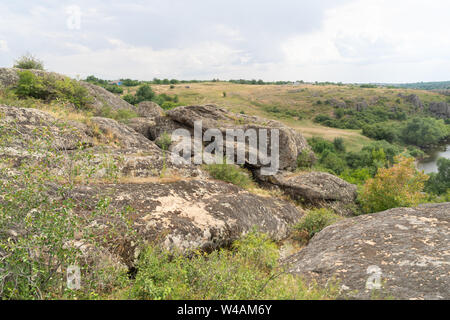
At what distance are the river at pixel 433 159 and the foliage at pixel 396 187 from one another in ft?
109

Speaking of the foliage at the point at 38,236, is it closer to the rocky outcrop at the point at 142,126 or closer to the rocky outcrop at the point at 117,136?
the rocky outcrop at the point at 117,136

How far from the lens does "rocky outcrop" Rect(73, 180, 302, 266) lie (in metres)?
5.23

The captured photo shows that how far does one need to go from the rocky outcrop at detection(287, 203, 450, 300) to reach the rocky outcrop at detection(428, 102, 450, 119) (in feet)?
292

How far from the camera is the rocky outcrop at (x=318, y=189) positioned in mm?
12047

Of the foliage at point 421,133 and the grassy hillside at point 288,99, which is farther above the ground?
the grassy hillside at point 288,99

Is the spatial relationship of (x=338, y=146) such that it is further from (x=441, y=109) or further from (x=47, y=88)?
(x=441, y=109)

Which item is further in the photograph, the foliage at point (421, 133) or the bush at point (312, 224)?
the foliage at point (421, 133)

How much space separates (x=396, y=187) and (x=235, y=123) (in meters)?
8.87

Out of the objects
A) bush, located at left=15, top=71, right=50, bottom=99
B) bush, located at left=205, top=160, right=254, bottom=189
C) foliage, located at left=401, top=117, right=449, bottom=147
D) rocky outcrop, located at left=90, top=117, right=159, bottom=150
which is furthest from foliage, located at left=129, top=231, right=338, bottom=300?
foliage, located at left=401, top=117, right=449, bottom=147

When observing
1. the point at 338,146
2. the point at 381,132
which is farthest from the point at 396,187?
the point at 381,132

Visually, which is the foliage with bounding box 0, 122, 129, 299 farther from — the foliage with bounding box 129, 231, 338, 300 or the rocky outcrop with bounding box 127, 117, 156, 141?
the rocky outcrop with bounding box 127, 117, 156, 141

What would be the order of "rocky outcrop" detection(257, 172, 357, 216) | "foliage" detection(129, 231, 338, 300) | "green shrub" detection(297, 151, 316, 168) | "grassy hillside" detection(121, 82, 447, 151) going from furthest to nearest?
"grassy hillside" detection(121, 82, 447, 151) < "green shrub" detection(297, 151, 316, 168) < "rocky outcrop" detection(257, 172, 357, 216) < "foliage" detection(129, 231, 338, 300)

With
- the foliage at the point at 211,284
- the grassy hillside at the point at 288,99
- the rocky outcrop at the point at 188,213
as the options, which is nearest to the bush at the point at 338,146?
the grassy hillside at the point at 288,99

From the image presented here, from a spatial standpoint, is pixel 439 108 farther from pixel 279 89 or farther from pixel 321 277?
pixel 321 277
